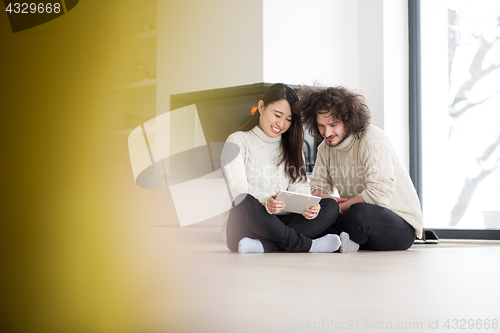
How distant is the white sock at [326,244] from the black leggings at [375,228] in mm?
91

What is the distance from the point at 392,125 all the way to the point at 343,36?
2.52 ft

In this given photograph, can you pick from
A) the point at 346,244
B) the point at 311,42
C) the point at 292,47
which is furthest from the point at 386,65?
the point at 346,244

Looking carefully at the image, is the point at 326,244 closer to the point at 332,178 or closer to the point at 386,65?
the point at 332,178

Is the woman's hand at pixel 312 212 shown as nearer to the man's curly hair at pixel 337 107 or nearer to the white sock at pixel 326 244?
the white sock at pixel 326 244

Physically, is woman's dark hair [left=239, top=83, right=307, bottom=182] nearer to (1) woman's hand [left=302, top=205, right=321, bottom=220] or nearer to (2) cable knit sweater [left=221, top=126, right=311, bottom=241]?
(2) cable knit sweater [left=221, top=126, right=311, bottom=241]

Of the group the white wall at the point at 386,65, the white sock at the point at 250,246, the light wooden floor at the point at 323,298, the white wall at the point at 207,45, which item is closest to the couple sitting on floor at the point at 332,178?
the white sock at the point at 250,246

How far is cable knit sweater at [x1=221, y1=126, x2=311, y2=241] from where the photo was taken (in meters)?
1.75

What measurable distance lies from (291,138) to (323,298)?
1192 mm

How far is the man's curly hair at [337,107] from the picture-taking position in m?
1.74

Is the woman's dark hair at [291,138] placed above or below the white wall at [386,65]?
below

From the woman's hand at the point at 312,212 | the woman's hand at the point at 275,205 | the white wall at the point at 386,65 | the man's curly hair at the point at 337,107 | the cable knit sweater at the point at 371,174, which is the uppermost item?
the white wall at the point at 386,65

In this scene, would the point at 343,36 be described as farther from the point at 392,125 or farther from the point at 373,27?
the point at 392,125

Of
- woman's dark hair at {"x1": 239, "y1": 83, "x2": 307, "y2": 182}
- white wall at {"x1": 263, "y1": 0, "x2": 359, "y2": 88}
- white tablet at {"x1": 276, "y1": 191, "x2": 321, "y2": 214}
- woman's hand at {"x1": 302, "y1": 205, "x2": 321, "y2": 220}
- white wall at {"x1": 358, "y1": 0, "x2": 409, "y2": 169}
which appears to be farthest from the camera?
white wall at {"x1": 358, "y1": 0, "x2": 409, "y2": 169}

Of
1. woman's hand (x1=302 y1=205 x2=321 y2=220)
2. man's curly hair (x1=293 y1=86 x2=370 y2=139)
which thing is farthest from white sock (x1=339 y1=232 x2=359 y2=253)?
man's curly hair (x1=293 y1=86 x2=370 y2=139)
